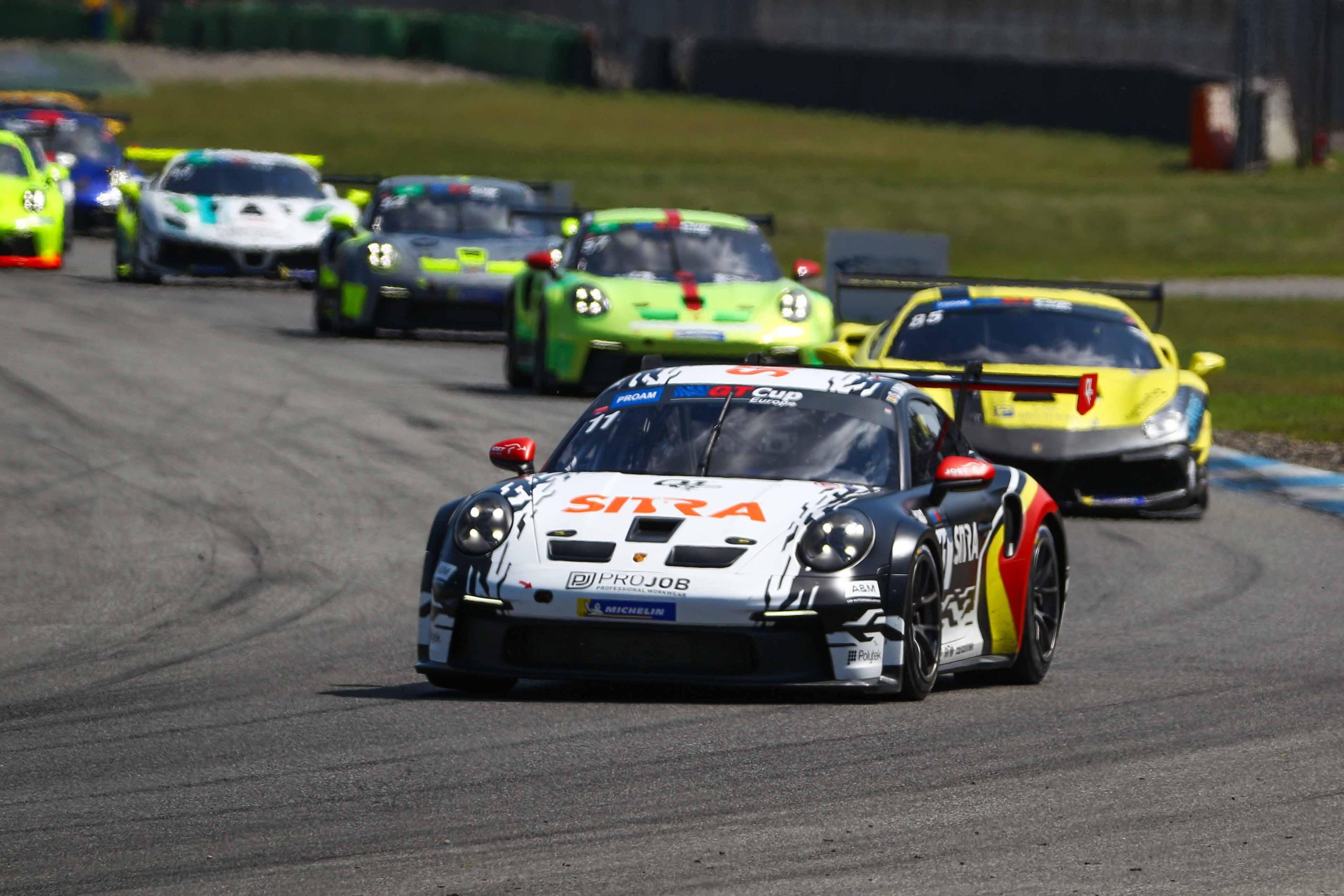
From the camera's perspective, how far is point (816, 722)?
7.71 meters

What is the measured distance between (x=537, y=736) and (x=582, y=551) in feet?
2.89

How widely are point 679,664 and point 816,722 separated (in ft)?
1.71

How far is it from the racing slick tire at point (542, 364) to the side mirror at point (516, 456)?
9.28 m

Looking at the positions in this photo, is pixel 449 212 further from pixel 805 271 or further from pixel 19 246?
pixel 19 246

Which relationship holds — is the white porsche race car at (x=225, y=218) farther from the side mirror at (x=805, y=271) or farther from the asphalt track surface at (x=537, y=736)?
the asphalt track surface at (x=537, y=736)

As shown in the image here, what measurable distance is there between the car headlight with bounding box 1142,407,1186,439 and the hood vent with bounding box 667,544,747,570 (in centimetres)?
656

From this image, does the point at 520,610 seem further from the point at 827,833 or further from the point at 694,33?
the point at 694,33

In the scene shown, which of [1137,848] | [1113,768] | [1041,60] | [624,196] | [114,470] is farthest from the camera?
[1041,60]

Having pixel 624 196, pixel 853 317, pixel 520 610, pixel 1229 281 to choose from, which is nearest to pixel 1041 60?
pixel 624 196

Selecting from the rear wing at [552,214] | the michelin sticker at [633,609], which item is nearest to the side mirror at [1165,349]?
the rear wing at [552,214]

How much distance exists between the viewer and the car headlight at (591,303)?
59.2ft

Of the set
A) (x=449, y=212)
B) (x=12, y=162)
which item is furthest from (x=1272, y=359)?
Answer: (x=12, y=162)

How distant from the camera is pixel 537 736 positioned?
741 centimetres

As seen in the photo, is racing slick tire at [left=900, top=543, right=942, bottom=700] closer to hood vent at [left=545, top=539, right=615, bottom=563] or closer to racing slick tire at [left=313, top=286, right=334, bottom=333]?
hood vent at [left=545, top=539, right=615, bottom=563]
